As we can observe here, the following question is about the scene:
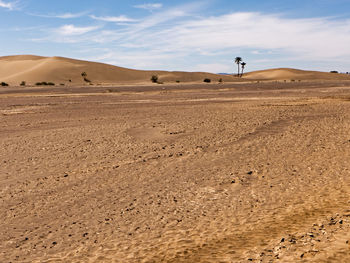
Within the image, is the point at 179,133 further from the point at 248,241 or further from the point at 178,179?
the point at 248,241

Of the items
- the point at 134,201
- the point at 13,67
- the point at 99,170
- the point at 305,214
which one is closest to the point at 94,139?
the point at 99,170

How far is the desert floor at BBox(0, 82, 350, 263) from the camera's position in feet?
15.9

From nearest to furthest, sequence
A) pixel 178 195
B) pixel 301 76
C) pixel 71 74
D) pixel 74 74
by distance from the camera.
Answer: pixel 178 195 < pixel 71 74 < pixel 74 74 < pixel 301 76

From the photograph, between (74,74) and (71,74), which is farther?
(74,74)

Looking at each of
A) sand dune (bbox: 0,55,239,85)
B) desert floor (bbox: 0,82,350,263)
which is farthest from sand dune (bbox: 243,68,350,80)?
desert floor (bbox: 0,82,350,263)

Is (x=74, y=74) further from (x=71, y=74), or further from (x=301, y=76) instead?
(x=301, y=76)

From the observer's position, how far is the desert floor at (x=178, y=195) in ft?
15.9

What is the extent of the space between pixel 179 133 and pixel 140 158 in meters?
3.72

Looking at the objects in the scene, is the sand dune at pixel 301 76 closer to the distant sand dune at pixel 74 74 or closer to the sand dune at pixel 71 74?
the distant sand dune at pixel 74 74

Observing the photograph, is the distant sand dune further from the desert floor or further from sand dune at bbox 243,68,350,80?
the desert floor

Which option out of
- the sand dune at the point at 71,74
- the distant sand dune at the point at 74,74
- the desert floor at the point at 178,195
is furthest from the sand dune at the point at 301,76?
the desert floor at the point at 178,195

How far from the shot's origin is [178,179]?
795 cm

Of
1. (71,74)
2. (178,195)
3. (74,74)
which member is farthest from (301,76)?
(178,195)

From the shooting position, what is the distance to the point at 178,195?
6.96 m
